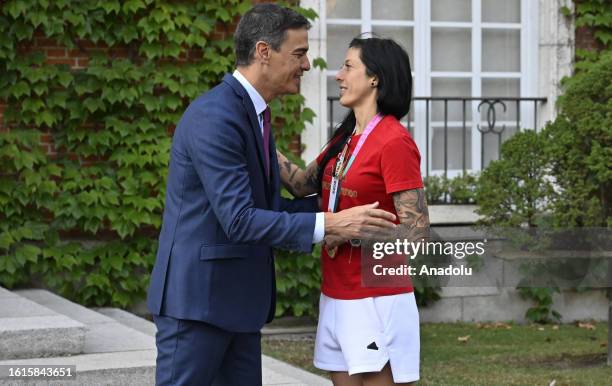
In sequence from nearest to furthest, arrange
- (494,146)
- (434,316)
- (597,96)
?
1. (597,96)
2. (434,316)
3. (494,146)

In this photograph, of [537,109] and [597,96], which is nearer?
[597,96]

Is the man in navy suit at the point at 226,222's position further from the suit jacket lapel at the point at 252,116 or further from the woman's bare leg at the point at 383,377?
the woman's bare leg at the point at 383,377

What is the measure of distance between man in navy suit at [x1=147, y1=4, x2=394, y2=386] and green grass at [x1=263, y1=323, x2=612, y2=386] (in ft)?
11.1

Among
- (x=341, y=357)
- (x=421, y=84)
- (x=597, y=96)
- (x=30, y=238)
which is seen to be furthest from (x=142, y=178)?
(x=341, y=357)

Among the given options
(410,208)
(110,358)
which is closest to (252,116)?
(410,208)

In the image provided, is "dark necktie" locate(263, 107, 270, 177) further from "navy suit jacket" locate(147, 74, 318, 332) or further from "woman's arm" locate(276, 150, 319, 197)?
"woman's arm" locate(276, 150, 319, 197)

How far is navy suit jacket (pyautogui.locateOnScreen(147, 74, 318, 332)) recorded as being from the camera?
10.6ft

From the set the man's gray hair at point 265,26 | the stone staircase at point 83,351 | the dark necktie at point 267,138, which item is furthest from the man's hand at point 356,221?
the stone staircase at point 83,351

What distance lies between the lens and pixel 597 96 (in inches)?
285

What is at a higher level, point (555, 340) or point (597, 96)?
point (597, 96)

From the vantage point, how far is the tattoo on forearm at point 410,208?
3514 millimetres

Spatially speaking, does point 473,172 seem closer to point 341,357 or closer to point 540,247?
point 540,247

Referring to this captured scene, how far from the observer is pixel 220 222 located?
3256 millimetres

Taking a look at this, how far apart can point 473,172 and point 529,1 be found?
5.11 feet
